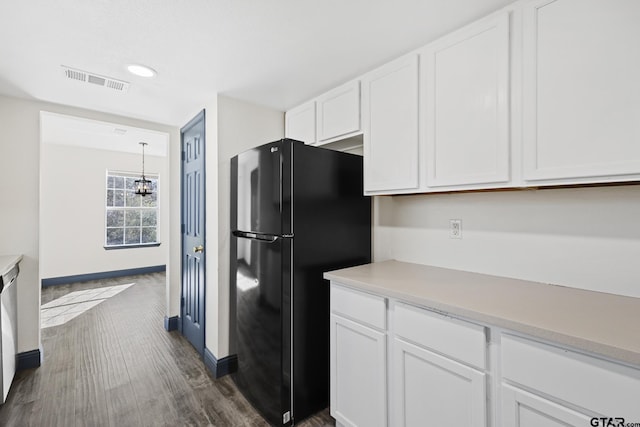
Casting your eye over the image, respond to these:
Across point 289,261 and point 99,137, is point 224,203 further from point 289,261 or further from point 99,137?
point 99,137

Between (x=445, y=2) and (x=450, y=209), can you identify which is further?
(x=450, y=209)

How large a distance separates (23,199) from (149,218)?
3880 mm

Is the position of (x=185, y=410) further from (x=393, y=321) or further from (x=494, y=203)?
(x=494, y=203)

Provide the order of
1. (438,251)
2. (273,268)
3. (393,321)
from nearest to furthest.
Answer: (393,321)
(273,268)
(438,251)

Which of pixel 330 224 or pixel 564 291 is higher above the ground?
pixel 330 224

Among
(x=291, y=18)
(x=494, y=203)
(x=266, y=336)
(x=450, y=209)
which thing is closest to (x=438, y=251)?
(x=450, y=209)

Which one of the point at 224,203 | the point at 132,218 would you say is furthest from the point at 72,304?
the point at 224,203

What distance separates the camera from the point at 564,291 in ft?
4.39

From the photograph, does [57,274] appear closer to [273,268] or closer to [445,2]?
[273,268]

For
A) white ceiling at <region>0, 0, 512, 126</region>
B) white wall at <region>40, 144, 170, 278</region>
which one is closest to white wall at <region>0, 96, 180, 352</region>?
white ceiling at <region>0, 0, 512, 126</region>

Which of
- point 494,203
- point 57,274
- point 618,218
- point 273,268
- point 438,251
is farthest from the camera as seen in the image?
point 57,274

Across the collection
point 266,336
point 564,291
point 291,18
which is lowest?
point 266,336

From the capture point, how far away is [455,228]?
1829mm

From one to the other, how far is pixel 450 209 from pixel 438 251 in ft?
0.94
